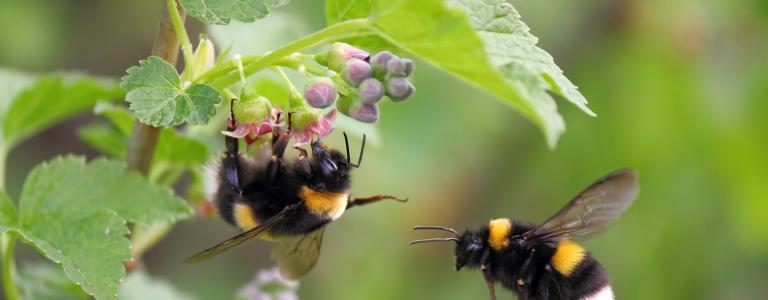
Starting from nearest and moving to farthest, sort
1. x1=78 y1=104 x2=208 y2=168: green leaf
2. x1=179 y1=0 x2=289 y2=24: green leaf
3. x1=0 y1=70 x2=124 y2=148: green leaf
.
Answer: x1=179 y1=0 x2=289 y2=24: green leaf < x1=78 y1=104 x2=208 y2=168: green leaf < x1=0 y1=70 x2=124 y2=148: green leaf

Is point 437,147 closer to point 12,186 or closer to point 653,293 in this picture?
point 653,293

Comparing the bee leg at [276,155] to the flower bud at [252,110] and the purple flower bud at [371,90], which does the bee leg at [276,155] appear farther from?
the purple flower bud at [371,90]

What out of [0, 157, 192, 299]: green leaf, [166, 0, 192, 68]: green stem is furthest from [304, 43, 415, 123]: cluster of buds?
[0, 157, 192, 299]: green leaf

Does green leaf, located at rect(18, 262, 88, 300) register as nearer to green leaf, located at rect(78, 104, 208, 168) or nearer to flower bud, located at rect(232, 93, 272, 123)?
green leaf, located at rect(78, 104, 208, 168)

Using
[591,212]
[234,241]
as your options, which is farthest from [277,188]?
[591,212]

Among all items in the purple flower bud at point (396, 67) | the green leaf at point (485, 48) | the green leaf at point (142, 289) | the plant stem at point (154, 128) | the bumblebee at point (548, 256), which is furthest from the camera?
the green leaf at point (142, 289)

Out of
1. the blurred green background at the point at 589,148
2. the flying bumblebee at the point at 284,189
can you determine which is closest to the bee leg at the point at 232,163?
the flying bumblebee at the point at 284,189
